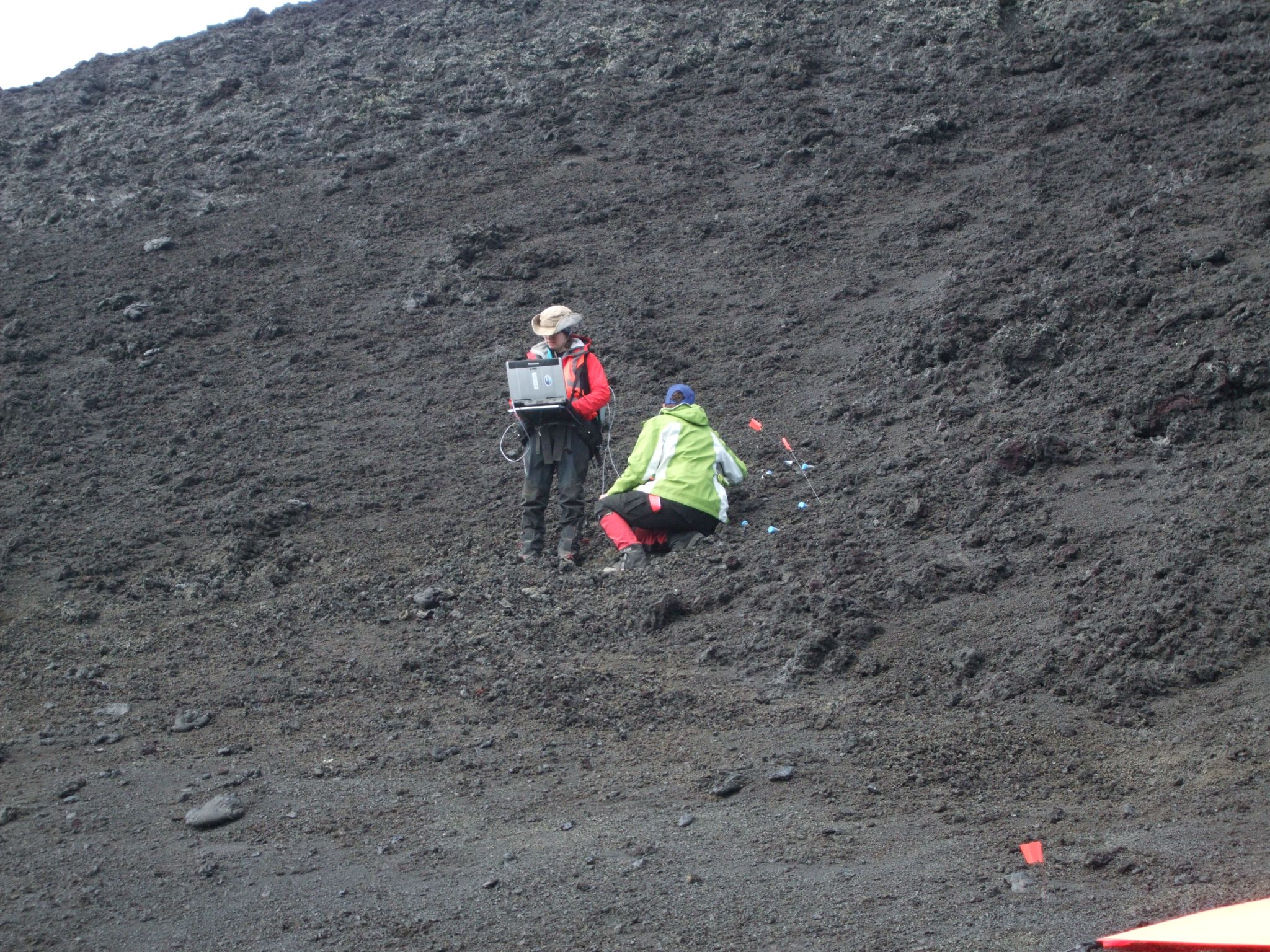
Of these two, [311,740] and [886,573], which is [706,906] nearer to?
[311,740]

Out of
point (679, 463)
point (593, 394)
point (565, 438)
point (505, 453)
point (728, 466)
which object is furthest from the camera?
point (505, 453)

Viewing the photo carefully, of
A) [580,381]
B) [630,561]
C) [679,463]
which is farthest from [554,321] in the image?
[630,561]

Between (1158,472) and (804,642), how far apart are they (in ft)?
8.07

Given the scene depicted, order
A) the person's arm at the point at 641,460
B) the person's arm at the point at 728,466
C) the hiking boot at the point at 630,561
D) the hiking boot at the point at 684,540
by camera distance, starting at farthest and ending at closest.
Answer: the person's arm at the point at 728,466 < the person's arm at the point at 641,460 < the hiking boot at the point at 684,540 < the hiking boot at the point at 630,561

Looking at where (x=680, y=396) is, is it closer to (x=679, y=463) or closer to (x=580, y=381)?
(x=679, y=463)

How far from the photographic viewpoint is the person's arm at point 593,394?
7.92 meters

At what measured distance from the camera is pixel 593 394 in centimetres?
796

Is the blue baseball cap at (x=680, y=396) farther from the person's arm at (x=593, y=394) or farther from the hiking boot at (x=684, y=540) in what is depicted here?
the hiking boot at (x=684, y=540)

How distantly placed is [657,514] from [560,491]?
753 mm

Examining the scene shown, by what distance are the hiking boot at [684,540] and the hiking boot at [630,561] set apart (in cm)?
21

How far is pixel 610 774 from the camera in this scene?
17.1ft

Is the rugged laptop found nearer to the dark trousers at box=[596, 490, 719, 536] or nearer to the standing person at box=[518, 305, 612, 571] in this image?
the standing person at box=[518, 305, 612, 571]

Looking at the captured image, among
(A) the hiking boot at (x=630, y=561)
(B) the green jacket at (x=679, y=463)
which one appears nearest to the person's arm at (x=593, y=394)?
(B) the green jacket at (x=679, y=463)

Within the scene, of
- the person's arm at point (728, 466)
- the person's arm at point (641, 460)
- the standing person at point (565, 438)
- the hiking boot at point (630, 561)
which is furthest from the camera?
the person's arm at point (728, 466)
